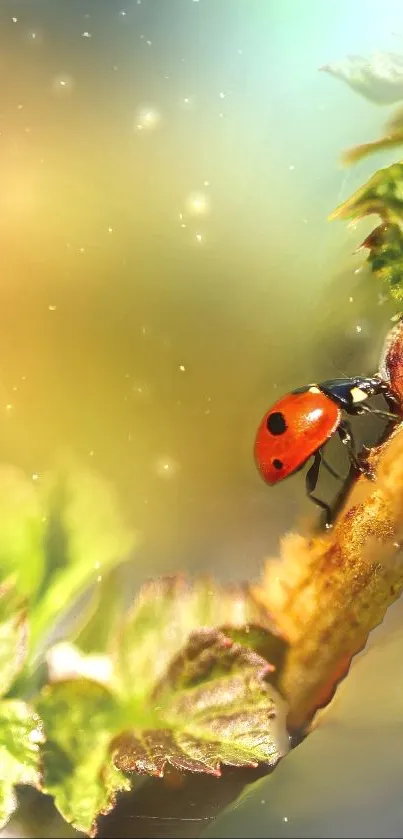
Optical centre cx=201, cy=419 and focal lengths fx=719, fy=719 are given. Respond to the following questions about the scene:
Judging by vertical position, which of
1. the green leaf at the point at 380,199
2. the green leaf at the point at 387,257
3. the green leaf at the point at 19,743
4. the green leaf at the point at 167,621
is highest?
the green leaf at the point at 380,199

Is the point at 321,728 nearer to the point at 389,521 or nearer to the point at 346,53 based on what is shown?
the point at 389,521

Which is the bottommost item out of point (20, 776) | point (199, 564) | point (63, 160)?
point (20, 776)

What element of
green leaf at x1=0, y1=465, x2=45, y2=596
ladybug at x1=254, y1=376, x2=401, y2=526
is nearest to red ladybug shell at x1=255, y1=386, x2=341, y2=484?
ladybug at x1=254, y1=376, x2=401, y2=526

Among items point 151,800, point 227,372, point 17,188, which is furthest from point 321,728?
point 17,188

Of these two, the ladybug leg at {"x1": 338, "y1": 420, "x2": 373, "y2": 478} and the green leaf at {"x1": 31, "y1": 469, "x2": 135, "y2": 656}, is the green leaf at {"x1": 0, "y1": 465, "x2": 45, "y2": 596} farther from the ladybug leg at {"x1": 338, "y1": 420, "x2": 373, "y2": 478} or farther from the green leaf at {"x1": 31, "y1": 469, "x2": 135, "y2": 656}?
the ladybug leg at {"x1": 338, "y1": 420, "x2": 373, "y2": 478}

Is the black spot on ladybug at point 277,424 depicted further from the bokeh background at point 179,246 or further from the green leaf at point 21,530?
the green leaf at point 21,530

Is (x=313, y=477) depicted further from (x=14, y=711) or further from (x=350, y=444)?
(x=14, y=711)

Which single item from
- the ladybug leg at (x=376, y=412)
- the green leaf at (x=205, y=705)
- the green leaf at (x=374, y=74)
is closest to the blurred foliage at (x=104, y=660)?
the green leaf at (x=205, y=705)
